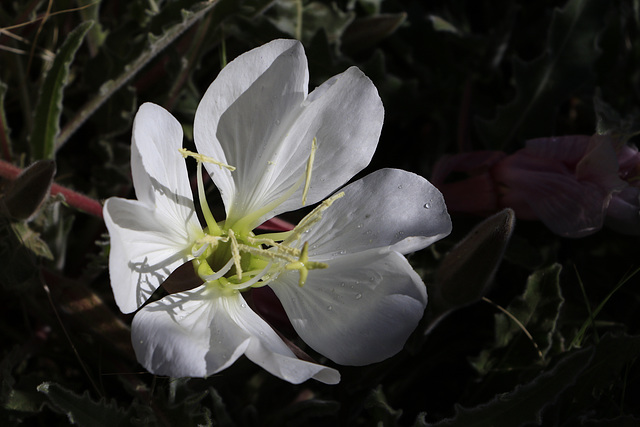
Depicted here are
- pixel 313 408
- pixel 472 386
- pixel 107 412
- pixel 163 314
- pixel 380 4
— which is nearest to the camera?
pixel 163 314

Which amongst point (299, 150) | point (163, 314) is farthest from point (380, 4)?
point (163, 314)

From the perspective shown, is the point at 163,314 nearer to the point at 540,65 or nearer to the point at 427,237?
the point at 427,237

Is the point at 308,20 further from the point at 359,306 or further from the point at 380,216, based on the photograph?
the point at 359,306

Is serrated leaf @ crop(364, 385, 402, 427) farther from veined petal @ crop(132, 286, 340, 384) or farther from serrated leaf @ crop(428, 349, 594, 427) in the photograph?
veined petal @ crop(132, 286, 340, 384)

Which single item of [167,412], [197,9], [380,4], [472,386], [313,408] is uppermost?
[197,9]

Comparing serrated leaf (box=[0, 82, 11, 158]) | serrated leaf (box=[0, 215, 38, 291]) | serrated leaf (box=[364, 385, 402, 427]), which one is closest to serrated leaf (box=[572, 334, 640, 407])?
serrated leaf (box=[364, 385, 402, 427])

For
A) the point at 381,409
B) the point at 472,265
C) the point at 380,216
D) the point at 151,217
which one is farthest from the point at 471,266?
the point at 151,217
